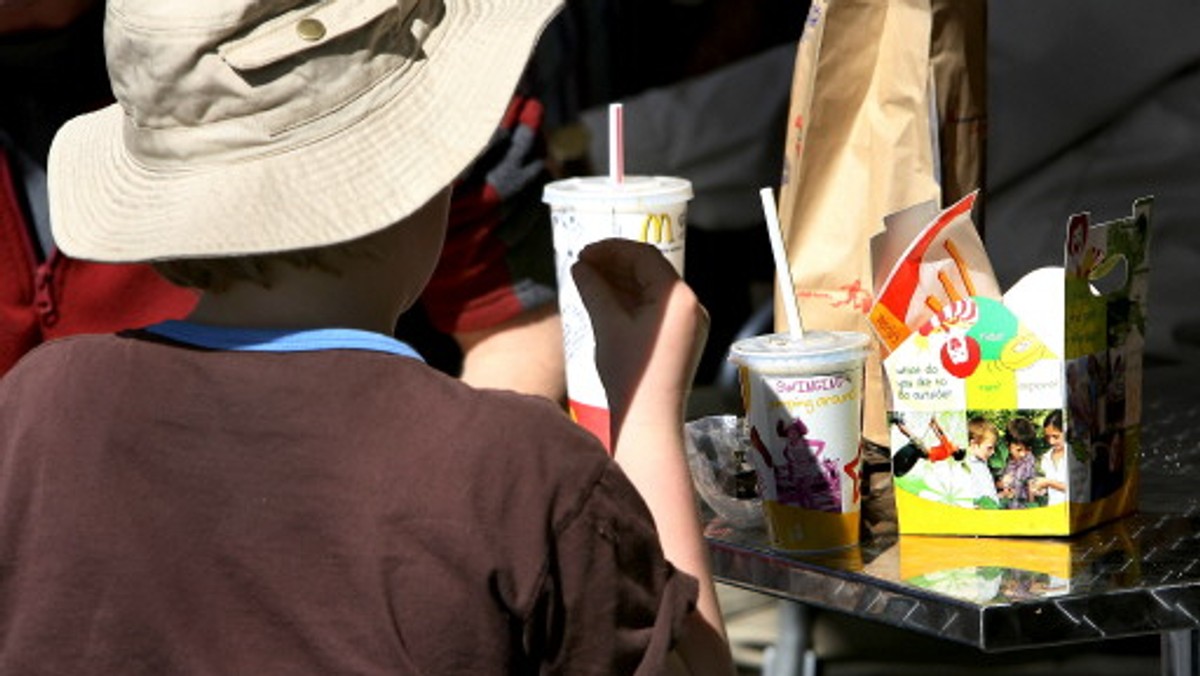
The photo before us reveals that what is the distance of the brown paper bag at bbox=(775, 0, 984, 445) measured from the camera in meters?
2.16

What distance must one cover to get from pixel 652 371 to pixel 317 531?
0.34 meters

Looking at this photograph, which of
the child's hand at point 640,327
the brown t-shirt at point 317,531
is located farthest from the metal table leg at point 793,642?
the brown t-shirt at point 317,531

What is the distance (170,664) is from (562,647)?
267mm

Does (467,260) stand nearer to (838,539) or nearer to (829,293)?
(829,293)

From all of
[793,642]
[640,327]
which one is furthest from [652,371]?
[793,642]

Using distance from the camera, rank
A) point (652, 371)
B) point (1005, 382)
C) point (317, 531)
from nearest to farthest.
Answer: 1. point (317, 531)
2. point (652, 371)
3. point (1005, 382)

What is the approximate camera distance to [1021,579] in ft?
6.04

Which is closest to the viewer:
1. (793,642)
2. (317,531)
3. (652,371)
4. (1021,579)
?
(317,531)

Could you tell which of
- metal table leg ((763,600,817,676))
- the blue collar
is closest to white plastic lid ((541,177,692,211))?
the blue collar

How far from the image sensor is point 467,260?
2625 millimetres

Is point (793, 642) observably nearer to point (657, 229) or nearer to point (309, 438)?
point (657, 229)

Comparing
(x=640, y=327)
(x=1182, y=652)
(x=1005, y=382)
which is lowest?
(x=1182, y=652)

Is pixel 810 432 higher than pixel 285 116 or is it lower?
lower

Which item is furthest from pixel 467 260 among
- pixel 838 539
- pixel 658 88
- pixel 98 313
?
pixel 658 88
